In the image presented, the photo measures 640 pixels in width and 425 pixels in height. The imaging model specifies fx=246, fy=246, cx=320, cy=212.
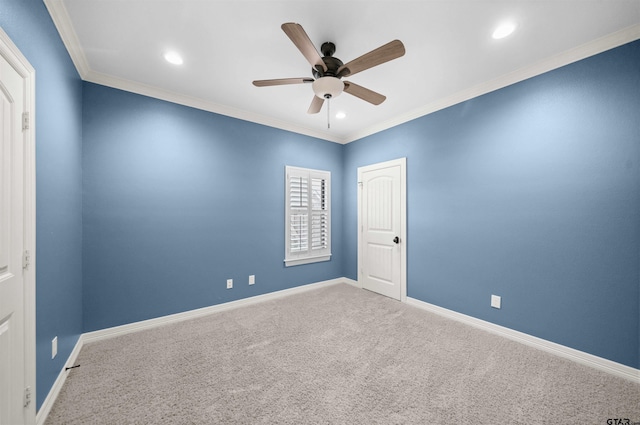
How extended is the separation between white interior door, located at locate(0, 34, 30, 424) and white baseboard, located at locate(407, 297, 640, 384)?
367 centimetres

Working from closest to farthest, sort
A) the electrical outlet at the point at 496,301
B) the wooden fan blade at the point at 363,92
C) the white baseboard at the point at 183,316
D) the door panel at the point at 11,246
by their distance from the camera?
the door panel at the point at 11,246, the wooden fan blade at the point at 363,92, the white baseboard at the point at 183,316, the electrical outlet at the point at 496,301

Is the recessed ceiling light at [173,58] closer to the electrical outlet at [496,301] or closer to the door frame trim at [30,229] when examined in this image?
the door frame trim at [30,229]

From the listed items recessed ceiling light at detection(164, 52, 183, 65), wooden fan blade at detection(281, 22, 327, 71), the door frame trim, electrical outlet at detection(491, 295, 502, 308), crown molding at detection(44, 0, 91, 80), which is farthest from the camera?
electrical outlet at detection(491, 295, 502, 308)

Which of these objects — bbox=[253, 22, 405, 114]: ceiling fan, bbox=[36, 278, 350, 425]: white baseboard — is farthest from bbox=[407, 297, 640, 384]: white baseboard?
bbox=[253, 22, 405, 114]: ceiling fan

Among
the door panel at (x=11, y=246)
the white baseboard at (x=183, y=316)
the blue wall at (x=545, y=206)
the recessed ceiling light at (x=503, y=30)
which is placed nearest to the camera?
the door panel at (x=11, y=246)

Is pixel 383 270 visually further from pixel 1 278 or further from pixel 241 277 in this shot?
pixel 1 278

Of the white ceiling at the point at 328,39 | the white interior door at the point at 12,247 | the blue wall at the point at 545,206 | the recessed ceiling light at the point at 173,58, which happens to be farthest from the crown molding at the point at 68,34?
the blue wall at the point at 545,206

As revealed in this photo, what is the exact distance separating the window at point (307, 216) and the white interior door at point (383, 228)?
0.60 m

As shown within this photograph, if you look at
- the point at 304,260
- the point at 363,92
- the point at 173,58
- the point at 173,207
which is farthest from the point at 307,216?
the point at 173,58

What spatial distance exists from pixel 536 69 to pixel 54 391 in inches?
189

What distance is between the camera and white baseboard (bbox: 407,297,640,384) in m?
1.97

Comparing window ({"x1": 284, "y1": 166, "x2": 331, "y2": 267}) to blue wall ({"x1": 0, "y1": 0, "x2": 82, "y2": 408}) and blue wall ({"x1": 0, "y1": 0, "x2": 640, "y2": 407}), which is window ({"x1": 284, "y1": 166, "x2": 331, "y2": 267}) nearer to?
blue wall ({"x1": 0, "y1": 0, "x2": 640, "y2": 407})

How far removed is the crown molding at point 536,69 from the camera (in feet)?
6.50

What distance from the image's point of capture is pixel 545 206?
2.38 metres
